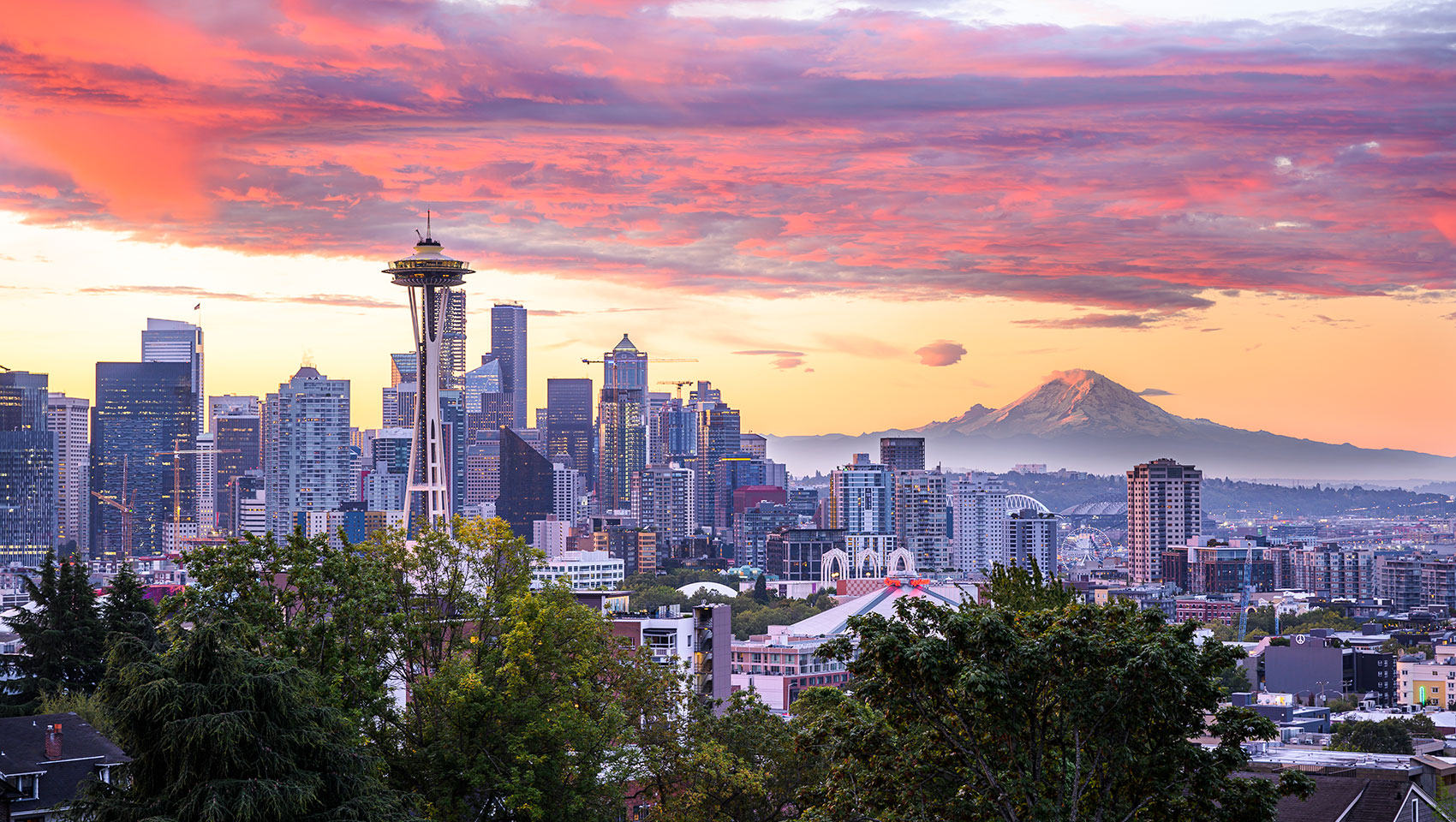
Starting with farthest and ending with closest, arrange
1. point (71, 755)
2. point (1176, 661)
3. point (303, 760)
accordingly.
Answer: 1. point (71, 755)
2. point (303, 760)
3. point (1176, 661)

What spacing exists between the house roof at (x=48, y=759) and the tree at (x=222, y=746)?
9.77 meters

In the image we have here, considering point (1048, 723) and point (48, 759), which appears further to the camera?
point (48, 759)

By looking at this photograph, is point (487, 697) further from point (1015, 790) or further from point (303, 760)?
point (1015, 790)

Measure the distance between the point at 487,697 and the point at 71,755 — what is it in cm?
1032

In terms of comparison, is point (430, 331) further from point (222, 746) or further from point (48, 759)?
point (222, 746)

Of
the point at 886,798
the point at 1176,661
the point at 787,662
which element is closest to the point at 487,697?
the point at 886,798

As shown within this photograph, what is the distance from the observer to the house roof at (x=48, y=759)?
32.0m

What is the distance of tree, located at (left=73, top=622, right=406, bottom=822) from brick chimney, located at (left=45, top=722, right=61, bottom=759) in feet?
36.1

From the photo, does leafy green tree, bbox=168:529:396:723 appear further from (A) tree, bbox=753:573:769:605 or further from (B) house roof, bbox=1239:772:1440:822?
(A) tree, bbox=753:573:769:605

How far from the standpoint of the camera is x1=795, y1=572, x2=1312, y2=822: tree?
763 inches

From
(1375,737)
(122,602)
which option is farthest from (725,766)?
(1375,737)

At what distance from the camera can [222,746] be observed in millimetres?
21250

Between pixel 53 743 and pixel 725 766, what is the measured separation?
13087mm

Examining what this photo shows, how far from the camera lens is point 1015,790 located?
19.8 metres
